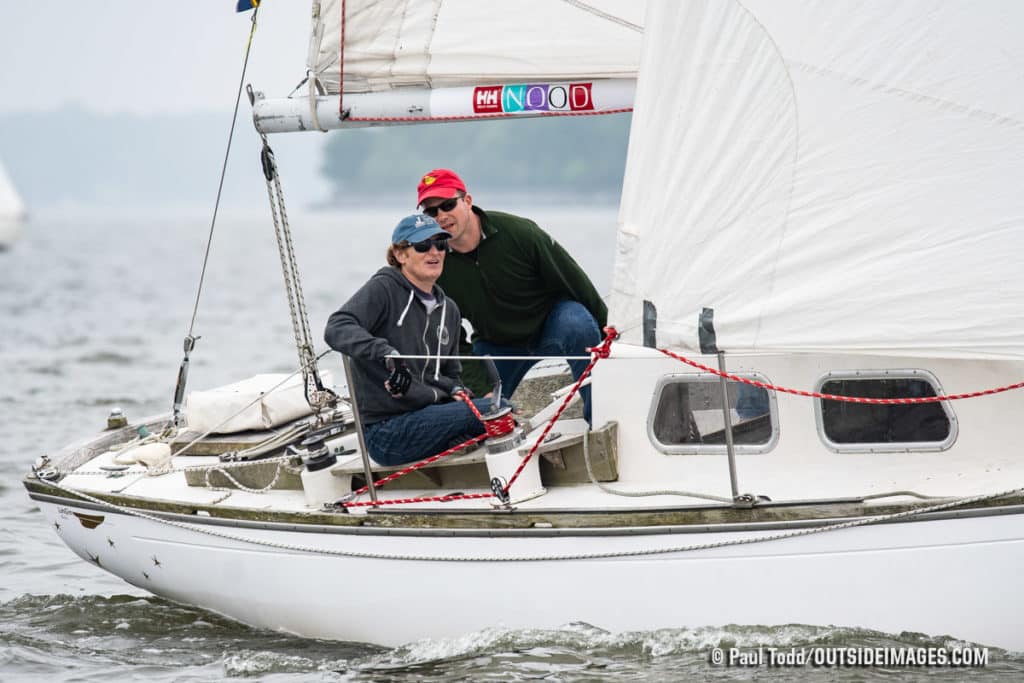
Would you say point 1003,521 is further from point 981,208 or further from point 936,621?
point 981,208

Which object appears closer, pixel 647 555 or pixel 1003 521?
pixel 1003 521

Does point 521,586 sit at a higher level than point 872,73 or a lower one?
lower

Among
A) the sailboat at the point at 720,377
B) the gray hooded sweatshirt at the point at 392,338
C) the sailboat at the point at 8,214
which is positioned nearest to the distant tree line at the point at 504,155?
the sailboat at the point at 8,214

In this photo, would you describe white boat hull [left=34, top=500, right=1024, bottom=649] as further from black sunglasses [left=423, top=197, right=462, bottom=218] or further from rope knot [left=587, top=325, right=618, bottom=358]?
black sunglasses [left=423, top=197, right=462, bottom=218]

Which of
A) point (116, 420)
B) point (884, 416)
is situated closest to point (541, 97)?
point (884, 416)

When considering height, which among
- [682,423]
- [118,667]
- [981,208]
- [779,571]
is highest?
[981,208]

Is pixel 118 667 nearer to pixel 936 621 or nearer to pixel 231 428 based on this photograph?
pixel 231 428

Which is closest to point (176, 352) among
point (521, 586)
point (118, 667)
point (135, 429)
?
point (135, 429)

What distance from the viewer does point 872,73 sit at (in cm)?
514

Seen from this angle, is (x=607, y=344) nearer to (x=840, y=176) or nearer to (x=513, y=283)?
(x=840, y=176)

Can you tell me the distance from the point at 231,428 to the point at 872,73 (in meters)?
4.13

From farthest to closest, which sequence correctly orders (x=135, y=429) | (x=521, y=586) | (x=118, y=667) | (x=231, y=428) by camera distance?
(x=135, y=429)
(x=231, y=428)
(x=118, y=667)
(x=521, y=586)

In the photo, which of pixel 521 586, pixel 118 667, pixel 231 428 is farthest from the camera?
pixel 231 428

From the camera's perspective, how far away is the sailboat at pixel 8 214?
58.4 metres
